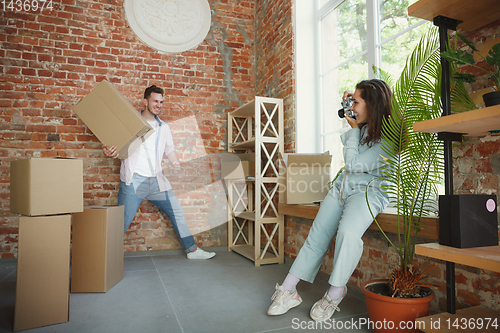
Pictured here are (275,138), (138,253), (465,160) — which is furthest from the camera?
(138,253)

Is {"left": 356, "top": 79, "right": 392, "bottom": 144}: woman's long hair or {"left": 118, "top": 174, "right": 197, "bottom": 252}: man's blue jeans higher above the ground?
{"left": 356, "top": 79, "right": 392, "bottom": 144}: woman's long hair

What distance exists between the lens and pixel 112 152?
2777 mm

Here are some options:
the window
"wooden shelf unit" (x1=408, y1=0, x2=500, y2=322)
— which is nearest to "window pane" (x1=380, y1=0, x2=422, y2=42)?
the window

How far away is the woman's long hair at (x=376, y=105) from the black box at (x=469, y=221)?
0.65 meters

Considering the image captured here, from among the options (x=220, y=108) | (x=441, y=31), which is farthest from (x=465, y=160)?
(x=220, y=108)

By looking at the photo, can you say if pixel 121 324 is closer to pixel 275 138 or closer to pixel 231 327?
pixel 231 327

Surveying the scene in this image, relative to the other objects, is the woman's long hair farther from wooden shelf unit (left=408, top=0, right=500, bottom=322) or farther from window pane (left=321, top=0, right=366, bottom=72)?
window pane (left=321, top=0, right=366, bottom=72)

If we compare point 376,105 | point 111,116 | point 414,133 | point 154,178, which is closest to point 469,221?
point 414,133

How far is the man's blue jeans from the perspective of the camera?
317 cm

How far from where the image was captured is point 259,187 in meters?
3.08

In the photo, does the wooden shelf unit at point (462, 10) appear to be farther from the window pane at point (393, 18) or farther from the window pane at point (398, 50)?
the window pane at point (393, 18)

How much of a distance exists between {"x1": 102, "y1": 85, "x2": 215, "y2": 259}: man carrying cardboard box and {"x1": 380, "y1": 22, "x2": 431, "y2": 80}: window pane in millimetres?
2110

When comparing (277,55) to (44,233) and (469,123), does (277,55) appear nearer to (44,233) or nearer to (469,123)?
(469,123)

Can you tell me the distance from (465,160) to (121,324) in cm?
195
